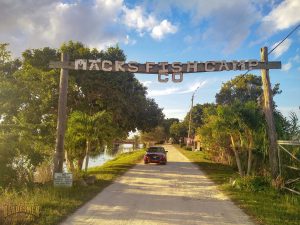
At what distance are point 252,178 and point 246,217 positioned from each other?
232 inches

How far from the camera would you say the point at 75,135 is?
20375 mm

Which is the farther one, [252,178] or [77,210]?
[252,178]

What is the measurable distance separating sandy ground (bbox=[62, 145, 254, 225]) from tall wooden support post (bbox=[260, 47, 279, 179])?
8.65ft

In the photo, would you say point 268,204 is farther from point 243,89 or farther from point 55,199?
point 243,89

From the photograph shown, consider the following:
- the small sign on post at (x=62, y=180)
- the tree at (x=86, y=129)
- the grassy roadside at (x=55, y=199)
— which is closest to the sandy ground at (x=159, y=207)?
the grassy roadside at (x=55, y=199)

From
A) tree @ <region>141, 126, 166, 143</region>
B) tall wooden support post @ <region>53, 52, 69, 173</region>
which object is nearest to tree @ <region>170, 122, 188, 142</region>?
tree @ <region>141, 126, 166, 143</region>

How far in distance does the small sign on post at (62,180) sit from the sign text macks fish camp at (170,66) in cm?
476

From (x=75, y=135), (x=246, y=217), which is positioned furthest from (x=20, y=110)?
(x=246, y=217)

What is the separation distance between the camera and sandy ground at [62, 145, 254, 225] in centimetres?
945

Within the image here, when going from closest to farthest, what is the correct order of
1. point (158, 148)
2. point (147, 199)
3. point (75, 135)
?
point (147, 199), point (75, 135), point (158, 148)

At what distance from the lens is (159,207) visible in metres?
11.2

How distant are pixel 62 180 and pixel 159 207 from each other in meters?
4.66

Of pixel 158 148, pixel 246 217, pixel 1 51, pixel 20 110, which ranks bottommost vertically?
pixel 246 217

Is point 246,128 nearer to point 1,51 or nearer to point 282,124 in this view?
point 282,124
